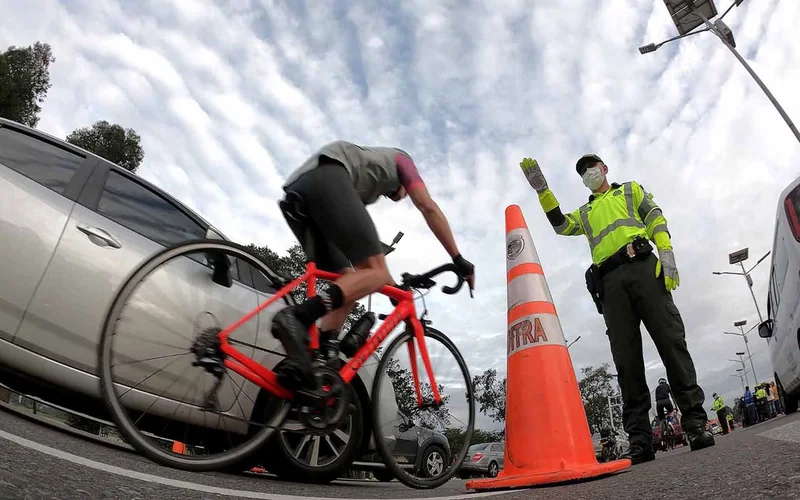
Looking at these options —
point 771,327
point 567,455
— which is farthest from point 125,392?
point 771,327

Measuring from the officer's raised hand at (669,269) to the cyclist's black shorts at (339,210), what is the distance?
233cm

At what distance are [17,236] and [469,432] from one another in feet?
8.36

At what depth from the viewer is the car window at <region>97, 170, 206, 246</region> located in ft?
9.18

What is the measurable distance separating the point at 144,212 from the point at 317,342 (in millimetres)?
1583

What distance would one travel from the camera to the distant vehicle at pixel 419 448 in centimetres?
244

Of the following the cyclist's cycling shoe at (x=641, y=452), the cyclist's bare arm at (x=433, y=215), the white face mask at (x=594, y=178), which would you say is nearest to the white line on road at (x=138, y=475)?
the cyclist's bare arm at (x=433, y=215)

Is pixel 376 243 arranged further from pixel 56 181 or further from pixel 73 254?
pixel 56 181

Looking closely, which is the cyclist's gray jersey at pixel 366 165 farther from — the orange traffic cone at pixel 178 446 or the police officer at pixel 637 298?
the police officer at pixel 637 298

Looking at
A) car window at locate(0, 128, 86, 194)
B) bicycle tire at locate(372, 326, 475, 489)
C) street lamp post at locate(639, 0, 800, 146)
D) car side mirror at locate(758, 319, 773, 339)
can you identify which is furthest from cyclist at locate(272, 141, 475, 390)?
street lamp post at locate(639, 0, 800, 146)

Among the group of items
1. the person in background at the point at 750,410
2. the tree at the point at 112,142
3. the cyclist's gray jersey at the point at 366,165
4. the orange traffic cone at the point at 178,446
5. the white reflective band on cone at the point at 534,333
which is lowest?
the orange traffic cone at the point at 178,446

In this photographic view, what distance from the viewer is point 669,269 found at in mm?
3389

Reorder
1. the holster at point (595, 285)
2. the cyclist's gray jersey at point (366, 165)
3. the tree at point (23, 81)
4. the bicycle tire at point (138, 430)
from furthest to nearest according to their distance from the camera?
the tree at point (23, 81) → the holster at point (595, 285) → the cyclist's gray jersey at point (366, 165) → the bicycle tire at point (138, 430)

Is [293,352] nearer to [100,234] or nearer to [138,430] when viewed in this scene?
[138,430]

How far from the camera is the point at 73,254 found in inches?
97.7
